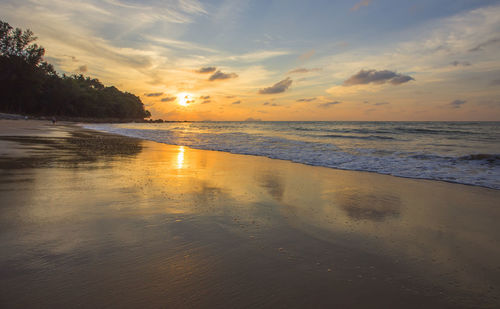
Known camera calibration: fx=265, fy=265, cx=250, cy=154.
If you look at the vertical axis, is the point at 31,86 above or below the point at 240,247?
above

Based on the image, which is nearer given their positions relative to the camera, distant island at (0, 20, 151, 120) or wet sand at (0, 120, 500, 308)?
wet sand at (0, 120, 500, 308)

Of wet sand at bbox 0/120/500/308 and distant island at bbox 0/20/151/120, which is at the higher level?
distant island at bbox 0/20/151/120

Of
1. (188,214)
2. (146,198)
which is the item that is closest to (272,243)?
(188,214)

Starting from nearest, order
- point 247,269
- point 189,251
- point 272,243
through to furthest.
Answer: point 247,269
point 189,251
point 272,243

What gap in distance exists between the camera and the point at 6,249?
2.31 meters

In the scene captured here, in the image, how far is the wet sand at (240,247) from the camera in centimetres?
185

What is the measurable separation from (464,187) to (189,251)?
20.6 ft

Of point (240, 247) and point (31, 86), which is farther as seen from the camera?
Result: point (31, 86)

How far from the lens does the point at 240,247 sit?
102 inches

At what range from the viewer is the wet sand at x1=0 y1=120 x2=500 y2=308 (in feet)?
6.06

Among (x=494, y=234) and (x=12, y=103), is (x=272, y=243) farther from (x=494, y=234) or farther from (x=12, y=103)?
(x=12, y=103)

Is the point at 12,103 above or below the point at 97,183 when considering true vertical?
above

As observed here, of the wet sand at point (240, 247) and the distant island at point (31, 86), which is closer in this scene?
the wet sand at point (240, 247)

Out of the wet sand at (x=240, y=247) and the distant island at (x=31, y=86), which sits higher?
the distant island at (x=31, y=86)
